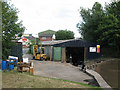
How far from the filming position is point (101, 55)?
2264 centimetres

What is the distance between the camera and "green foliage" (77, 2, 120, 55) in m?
21.0

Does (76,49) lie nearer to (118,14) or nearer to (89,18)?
A: (89,18)

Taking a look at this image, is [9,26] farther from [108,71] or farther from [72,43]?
[72,43]

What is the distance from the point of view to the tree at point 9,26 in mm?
9648

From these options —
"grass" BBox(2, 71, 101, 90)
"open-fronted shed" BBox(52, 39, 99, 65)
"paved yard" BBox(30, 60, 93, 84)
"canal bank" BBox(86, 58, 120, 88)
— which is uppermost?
"open-fronted shed" BBox(52, 39, 99, 65)

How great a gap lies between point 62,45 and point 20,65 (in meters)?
11.2

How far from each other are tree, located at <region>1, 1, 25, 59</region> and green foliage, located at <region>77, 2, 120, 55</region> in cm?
1320

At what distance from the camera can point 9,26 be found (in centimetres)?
1012

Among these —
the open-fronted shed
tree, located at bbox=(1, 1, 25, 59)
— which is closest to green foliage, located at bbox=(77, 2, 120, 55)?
the open-fronted shed

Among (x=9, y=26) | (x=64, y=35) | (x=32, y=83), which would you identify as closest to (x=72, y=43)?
(x=9, y=26)

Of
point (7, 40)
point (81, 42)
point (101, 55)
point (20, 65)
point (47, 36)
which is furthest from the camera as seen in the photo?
point (47, 36)

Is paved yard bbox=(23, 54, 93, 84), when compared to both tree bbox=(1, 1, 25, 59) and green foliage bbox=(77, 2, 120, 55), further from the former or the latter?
green foliage bbox=(77, 2, 120, 55)

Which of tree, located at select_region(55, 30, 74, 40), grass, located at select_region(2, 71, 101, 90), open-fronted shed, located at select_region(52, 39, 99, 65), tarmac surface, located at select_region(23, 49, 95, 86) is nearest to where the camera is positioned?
grass, located at select_region(2, 71, 101, 90)

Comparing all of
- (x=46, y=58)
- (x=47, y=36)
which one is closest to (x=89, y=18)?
(x=46, y=58)
